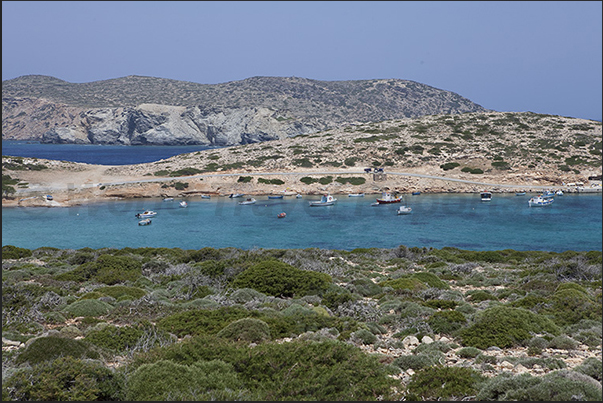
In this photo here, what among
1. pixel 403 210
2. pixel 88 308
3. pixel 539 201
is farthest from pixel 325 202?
pixel 88 308

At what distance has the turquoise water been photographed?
146ft

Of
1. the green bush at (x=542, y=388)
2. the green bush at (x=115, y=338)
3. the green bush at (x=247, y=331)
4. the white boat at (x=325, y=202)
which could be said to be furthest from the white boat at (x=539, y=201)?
the green bush at (x=115, y=338)

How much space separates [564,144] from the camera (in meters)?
85.6

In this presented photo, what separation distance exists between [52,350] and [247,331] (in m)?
4.03

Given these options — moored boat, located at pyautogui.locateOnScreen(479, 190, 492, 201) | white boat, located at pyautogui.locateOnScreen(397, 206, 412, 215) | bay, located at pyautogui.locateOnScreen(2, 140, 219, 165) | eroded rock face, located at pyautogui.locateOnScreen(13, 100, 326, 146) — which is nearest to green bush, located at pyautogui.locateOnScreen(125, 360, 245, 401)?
white boat, located at pyautogui.locateOnScreen(397, 206, 412, 215)

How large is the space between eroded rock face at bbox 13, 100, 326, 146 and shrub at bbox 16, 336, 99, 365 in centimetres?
17267

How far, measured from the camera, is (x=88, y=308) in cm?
1390

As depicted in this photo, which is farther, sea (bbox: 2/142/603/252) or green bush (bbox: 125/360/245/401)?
sea (bbox: 2/142/603/252)

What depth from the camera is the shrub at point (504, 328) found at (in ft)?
36.3

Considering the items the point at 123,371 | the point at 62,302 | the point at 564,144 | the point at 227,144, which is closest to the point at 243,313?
the point at 123,371

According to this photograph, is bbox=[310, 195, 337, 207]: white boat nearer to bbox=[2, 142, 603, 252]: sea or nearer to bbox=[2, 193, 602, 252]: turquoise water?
bbox=[2, 193, 602, 252]: turquoise water

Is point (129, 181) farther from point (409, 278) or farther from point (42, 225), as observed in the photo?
point (409, 278)

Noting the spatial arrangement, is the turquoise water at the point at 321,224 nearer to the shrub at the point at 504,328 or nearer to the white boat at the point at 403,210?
the white boat at the point at 403,210

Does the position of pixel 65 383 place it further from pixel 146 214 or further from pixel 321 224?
pixel 146 214
